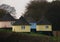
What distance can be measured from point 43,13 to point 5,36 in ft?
174

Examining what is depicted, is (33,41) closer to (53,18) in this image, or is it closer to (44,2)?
(53,18)

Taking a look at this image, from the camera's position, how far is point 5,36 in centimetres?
1847

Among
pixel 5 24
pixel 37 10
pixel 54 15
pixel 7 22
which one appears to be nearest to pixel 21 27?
pixel 7 22

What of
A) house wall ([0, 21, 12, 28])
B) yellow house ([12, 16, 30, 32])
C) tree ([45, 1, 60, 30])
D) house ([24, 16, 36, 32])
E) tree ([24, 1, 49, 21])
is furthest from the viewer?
tree ([24, 1, 49, 21])

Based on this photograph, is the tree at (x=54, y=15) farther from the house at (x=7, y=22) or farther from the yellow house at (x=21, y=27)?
the yellow house at (x=21, y=27)

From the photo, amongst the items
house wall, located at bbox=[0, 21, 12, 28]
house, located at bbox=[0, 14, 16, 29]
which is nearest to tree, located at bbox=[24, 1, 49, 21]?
house, located at bbox=[0, 14, 16, 29]

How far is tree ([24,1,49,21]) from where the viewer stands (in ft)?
238

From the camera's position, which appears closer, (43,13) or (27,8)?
(43,13)

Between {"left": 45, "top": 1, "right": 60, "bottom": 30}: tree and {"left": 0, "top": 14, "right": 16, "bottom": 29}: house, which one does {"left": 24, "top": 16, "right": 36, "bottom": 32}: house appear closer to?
{"left": 45, "top": 1, "right": 60, "bottom": 30}: tree

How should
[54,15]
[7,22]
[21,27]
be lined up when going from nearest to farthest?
[21,27] < [7,22] < [54,15]

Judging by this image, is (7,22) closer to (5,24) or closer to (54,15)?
(5,24)

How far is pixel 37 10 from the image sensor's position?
73500 mm

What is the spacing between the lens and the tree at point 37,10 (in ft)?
238

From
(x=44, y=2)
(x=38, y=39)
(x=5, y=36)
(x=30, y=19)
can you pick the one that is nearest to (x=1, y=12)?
(x=30, y=19)
